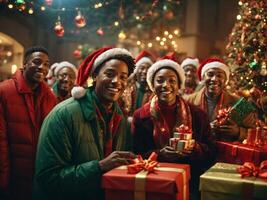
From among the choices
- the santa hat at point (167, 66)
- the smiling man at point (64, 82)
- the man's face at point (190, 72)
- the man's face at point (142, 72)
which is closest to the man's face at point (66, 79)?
the smiling man at point (64, 82)

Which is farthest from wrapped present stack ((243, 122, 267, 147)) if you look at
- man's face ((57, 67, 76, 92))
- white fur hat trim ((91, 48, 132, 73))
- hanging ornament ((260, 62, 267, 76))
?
man's face ((57, 67, 76, 92))

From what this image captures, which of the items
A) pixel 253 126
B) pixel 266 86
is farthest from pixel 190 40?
pixel 253 126

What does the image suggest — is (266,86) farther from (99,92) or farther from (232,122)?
(99,92)

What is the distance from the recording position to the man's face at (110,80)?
2.93 meters

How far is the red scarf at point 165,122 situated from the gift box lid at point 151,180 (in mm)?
1172

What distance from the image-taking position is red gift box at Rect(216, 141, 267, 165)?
335 centimetres

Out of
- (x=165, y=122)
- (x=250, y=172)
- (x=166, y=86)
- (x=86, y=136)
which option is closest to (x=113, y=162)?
(x=86, y=136)

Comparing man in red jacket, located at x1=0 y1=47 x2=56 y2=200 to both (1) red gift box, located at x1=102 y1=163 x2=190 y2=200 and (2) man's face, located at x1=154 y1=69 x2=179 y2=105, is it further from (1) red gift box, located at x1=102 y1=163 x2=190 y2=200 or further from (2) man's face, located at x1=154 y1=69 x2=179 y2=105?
(1) red gift box, located at x1=102 y1=163 x2=190 y2=200

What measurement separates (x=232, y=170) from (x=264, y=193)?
364 mm

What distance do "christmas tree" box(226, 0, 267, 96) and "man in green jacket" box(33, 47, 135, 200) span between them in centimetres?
364

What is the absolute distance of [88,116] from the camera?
277 centimetres

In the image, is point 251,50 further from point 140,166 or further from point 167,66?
point 140,166

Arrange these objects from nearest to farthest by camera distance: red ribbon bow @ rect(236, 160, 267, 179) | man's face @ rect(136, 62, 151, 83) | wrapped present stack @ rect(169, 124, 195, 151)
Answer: red ribbon bow @ rect(236, 160, 267, 179) < wrapped present stack @ rect(169, 124, 195, 151) < man's face @ rect(136, 62, 151, 83)

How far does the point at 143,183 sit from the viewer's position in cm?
235
